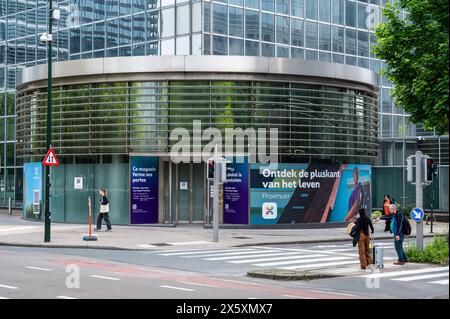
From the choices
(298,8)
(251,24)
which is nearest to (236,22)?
(251,24)

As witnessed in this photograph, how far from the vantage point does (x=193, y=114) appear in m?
35.1

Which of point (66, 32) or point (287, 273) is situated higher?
point (66, 32)

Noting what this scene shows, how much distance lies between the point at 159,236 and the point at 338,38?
23.1 metres

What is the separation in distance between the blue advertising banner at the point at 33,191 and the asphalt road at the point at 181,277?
44.3ft

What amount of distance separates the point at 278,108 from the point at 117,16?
13160 mm

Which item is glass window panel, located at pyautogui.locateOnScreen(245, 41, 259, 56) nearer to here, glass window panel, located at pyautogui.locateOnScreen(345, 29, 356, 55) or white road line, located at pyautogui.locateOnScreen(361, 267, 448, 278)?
glass window panel, located at pyautogui.locateOnScreen(345, 29, 356, 55)

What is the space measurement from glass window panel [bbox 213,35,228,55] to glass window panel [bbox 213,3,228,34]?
14.4 inches

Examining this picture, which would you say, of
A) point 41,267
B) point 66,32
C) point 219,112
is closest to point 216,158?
point 219,112

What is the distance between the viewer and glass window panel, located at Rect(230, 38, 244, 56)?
135ft

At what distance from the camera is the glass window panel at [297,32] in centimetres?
4488

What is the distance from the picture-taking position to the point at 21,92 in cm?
4031

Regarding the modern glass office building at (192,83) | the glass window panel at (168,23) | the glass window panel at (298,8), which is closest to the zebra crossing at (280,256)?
the modern glass office building at (192,83)

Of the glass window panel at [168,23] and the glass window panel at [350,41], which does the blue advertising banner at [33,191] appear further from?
the glass window panel at [350,41]
